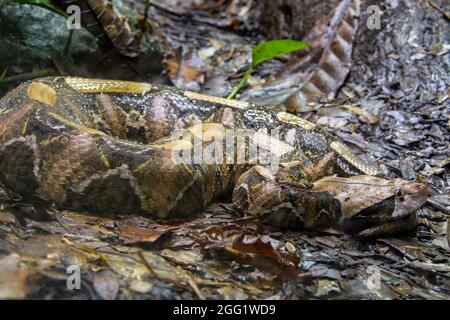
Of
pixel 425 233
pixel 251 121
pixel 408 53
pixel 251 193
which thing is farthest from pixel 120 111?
pixel 408 53

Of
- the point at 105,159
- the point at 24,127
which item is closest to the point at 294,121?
the point at 105,159

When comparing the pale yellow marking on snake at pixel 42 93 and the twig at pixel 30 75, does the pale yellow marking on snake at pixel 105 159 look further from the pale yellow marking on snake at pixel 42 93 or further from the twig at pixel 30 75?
the twig at pixel 30 75

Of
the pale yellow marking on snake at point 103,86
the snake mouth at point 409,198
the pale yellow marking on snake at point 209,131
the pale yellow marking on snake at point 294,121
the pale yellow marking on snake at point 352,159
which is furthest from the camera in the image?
the pale yellow marking on snake at point 294,121

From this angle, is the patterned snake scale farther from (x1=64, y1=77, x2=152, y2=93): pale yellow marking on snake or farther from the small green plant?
the small green plant

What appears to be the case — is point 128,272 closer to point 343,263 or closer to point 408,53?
point 343,263

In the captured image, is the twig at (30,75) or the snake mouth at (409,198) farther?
the twig at (30,75)

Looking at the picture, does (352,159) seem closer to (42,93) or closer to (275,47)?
(275,47)

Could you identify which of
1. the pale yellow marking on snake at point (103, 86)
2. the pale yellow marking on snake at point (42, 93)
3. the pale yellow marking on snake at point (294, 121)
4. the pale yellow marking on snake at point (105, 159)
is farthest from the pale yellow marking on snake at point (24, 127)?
the pale yellow marking on snake at point (294, 121)

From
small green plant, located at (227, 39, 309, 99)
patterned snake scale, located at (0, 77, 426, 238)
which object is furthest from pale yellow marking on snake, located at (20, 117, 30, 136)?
small green plant, located at (227, 39, 309, 99)
